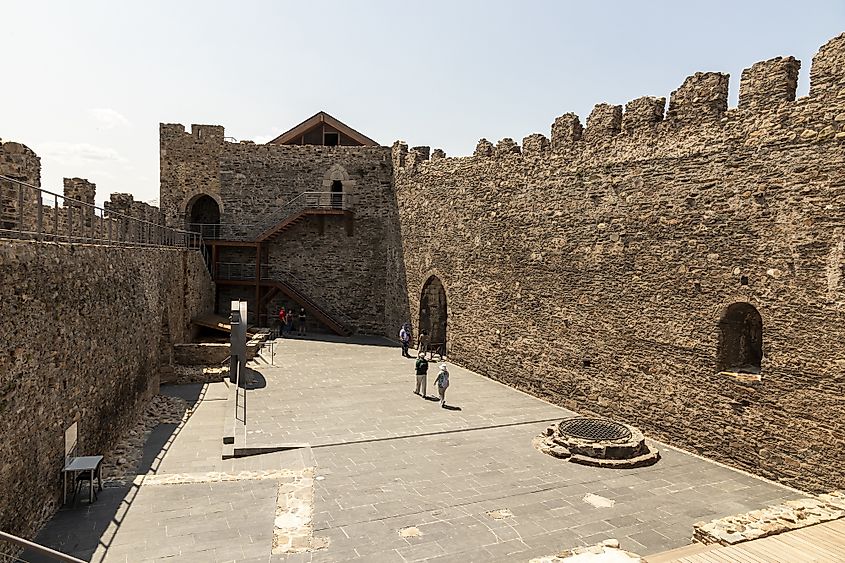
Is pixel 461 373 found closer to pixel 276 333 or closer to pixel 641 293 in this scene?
pixel 641 293

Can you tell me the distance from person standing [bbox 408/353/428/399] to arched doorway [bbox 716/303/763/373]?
248 inches

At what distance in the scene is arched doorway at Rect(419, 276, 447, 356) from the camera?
21047mm

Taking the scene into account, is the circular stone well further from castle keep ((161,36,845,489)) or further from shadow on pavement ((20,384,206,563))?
shadow on pavement ((20,384,206,563))

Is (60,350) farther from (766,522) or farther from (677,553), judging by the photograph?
(766,522)

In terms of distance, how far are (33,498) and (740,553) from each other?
26.9 ft

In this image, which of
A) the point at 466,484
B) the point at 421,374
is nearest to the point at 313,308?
the point at 421,374

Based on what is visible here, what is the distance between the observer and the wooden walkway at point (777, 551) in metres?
6.43

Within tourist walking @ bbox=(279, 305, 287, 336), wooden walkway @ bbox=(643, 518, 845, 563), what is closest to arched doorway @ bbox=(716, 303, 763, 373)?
wooden walkway @ bbox=(643, 518, 845, 563)

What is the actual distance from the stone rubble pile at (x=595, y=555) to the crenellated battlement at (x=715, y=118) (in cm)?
681

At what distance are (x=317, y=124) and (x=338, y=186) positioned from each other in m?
4.07

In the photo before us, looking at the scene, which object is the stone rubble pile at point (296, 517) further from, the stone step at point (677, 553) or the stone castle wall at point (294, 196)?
the stone castle wall at point (294, 196)

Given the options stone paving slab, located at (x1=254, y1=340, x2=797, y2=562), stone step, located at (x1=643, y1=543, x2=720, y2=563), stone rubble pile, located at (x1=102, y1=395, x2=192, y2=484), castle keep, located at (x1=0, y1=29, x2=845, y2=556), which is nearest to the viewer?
stone step, located at (x1=643, y1=543, x2=720, y2=563)

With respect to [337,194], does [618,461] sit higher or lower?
lower

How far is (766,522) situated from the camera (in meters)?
7.30
